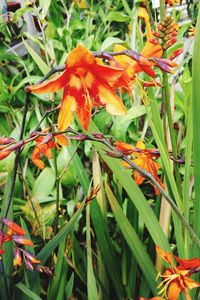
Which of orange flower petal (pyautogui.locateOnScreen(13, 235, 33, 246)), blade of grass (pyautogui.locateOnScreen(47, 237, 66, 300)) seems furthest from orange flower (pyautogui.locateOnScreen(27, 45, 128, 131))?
blade of grass (pyautogui.locateOnScreen(47, 237, 66, 300))

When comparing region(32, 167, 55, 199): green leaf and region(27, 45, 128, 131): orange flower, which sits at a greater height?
region(27, 45, 128, 131): orange flower

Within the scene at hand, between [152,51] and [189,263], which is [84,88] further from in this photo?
[189,263]

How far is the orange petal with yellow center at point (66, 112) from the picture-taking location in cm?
50

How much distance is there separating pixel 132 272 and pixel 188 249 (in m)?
0.19

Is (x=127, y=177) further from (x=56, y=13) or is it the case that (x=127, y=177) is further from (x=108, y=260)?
(x=56, y=13)

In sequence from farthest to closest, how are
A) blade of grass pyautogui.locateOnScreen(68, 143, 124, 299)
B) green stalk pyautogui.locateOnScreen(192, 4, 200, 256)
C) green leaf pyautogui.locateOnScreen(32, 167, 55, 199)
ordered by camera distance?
green leaf pyautogui.locateOnScreen(32, 167, 55, 199) → blade of grass pyautogui.locateOnScreen(68, 143, 124, 299) → green stalk pyautogui.locateOnScreen(192, 4, 200, 256)

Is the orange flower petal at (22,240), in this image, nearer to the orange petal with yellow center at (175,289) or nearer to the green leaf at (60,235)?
the green leaf at (60,235)

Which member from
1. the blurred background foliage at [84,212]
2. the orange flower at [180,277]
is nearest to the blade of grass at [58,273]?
the blurred background foliage at [84,212]

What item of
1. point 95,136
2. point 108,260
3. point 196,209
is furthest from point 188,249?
point 95,136

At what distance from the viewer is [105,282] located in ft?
2.88

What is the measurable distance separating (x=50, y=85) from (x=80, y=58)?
5 cm

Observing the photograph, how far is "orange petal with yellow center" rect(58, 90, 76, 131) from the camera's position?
0.50 m

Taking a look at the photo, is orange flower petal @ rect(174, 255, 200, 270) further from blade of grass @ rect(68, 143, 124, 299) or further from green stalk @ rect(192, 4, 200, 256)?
blade of grass @ rect(68, 143, 124, 299)

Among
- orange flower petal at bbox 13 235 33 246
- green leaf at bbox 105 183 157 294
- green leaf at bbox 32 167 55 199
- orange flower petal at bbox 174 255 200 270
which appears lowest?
green leaf at bbox 32 167 55 199
